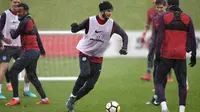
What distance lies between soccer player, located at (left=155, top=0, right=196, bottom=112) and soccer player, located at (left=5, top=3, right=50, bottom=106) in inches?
96.5

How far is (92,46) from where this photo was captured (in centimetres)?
897

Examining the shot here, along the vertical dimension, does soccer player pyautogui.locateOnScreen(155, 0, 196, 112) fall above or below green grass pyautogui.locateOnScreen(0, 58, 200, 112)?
above

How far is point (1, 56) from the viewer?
10.9 metres

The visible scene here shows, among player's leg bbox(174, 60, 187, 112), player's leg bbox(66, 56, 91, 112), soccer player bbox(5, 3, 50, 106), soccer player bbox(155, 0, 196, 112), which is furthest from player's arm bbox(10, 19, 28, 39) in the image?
player's leg bbox(174, 60, 187, 112)

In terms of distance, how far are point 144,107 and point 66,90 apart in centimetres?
256

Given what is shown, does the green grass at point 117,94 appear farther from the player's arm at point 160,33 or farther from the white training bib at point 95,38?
the player's arm at point 160,33

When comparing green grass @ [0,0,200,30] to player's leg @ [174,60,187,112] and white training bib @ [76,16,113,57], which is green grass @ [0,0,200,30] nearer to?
white training bib @ [76,16,113,57]

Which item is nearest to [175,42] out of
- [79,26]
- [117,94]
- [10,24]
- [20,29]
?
[79,26]

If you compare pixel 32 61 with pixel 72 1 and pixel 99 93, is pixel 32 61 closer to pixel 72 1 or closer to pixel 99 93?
pixel 99 93

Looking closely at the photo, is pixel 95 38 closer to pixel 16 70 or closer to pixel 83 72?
pixel 83 72

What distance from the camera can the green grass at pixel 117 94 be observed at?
9562 mm

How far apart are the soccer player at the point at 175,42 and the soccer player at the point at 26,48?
2.45 meters

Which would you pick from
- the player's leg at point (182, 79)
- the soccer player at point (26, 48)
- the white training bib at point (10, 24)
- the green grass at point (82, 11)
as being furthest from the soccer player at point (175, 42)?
the green grass at point (82, 11)

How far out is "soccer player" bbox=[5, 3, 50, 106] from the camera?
954 cm
